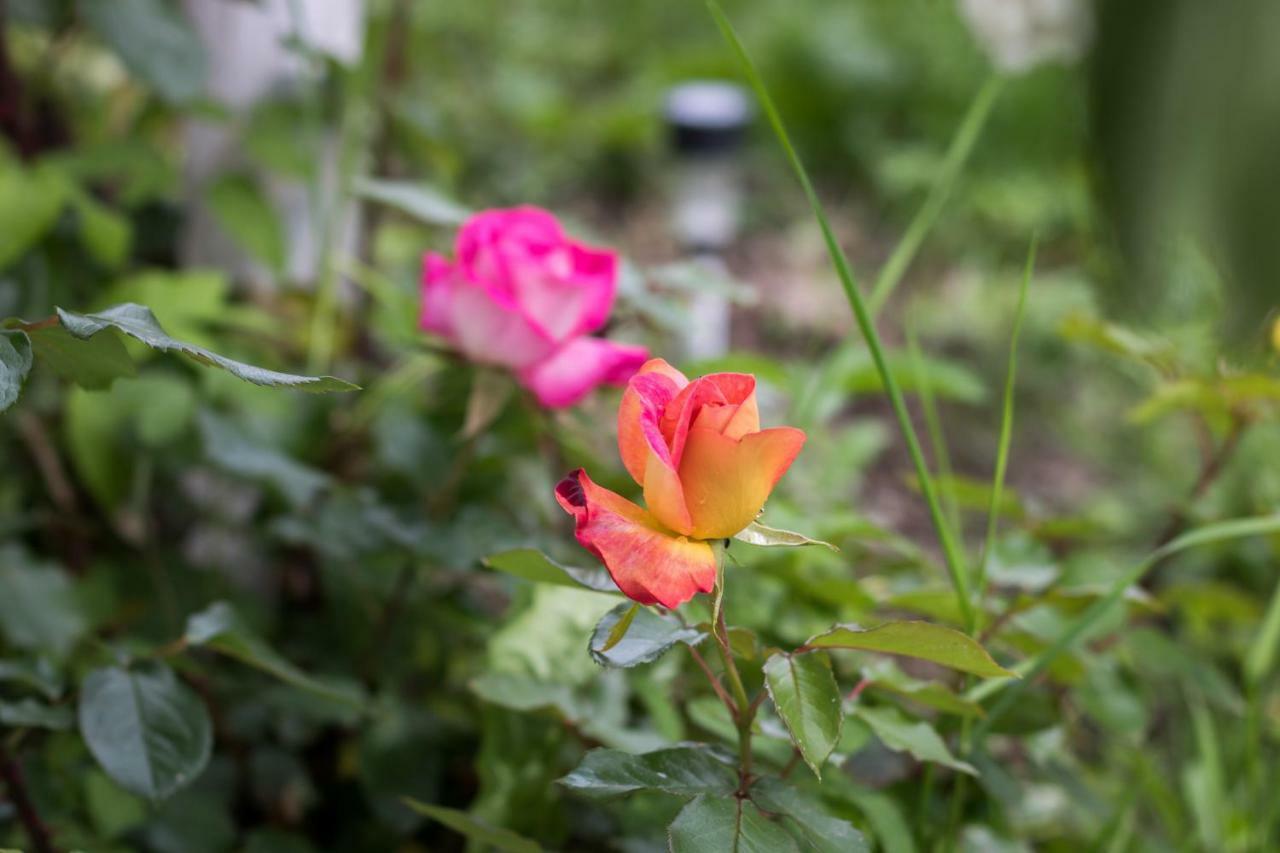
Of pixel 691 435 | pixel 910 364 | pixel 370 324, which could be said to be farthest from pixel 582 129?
pixel 691 435

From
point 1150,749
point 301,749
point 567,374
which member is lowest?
point 1150,749

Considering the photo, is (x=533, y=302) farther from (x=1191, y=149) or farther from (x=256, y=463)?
(x=1191, y=149)

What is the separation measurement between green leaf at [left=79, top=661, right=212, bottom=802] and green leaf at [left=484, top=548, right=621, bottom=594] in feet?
0.65

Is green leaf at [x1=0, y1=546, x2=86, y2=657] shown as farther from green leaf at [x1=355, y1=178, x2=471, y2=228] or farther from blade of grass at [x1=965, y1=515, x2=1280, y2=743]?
blade of grass at [x1=965, y1=515, x2=1280, y2=743]

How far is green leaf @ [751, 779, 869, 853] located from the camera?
42 centimetres

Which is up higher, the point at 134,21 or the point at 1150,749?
the point at 134,21

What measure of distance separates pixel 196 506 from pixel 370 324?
279 mm

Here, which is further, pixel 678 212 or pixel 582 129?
pixel 582 129

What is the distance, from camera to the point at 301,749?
33.2 inches

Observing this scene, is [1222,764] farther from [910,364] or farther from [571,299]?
[571,299]

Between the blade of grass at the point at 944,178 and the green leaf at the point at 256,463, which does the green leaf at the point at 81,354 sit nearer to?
the green leaf at the point at 256,463

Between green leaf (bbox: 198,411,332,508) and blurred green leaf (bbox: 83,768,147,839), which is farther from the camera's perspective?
green leaf (bbox: 198,411,332,508)

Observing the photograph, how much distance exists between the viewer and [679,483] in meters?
0.39

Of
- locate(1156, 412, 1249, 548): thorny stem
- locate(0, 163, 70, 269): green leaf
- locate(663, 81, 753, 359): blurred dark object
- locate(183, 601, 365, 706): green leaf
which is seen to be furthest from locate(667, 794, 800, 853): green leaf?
locate(663, 81, 753, 359): blurred dark object
